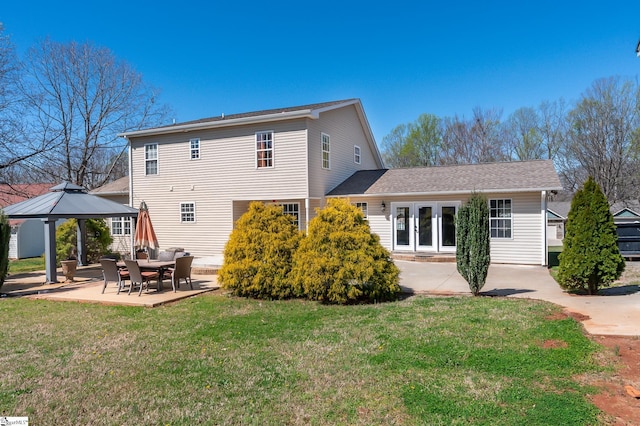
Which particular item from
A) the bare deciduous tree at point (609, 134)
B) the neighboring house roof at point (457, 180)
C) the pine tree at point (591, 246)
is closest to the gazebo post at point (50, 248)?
the neighboring house roof at point (457, 180)

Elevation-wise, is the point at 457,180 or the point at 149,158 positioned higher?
the point at 149,158

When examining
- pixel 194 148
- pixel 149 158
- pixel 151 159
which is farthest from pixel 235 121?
pixel 149 158

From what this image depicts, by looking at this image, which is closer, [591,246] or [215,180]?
[591,246]

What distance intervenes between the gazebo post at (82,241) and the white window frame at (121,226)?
13.3 feet

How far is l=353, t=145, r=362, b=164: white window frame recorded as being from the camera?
2011cm

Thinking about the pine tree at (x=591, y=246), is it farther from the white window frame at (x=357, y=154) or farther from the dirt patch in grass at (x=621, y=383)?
the white window frame at (x=357, y=154)

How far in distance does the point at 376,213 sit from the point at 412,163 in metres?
23.2

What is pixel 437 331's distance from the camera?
20.2ft

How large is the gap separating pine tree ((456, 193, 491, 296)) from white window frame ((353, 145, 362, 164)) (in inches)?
461

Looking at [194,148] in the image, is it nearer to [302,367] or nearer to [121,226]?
[121,226]

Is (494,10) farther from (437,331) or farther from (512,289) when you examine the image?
(437,331)

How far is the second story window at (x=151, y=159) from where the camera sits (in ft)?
61.4

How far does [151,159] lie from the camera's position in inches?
740

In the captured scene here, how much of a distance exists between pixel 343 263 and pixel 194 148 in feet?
38.7
